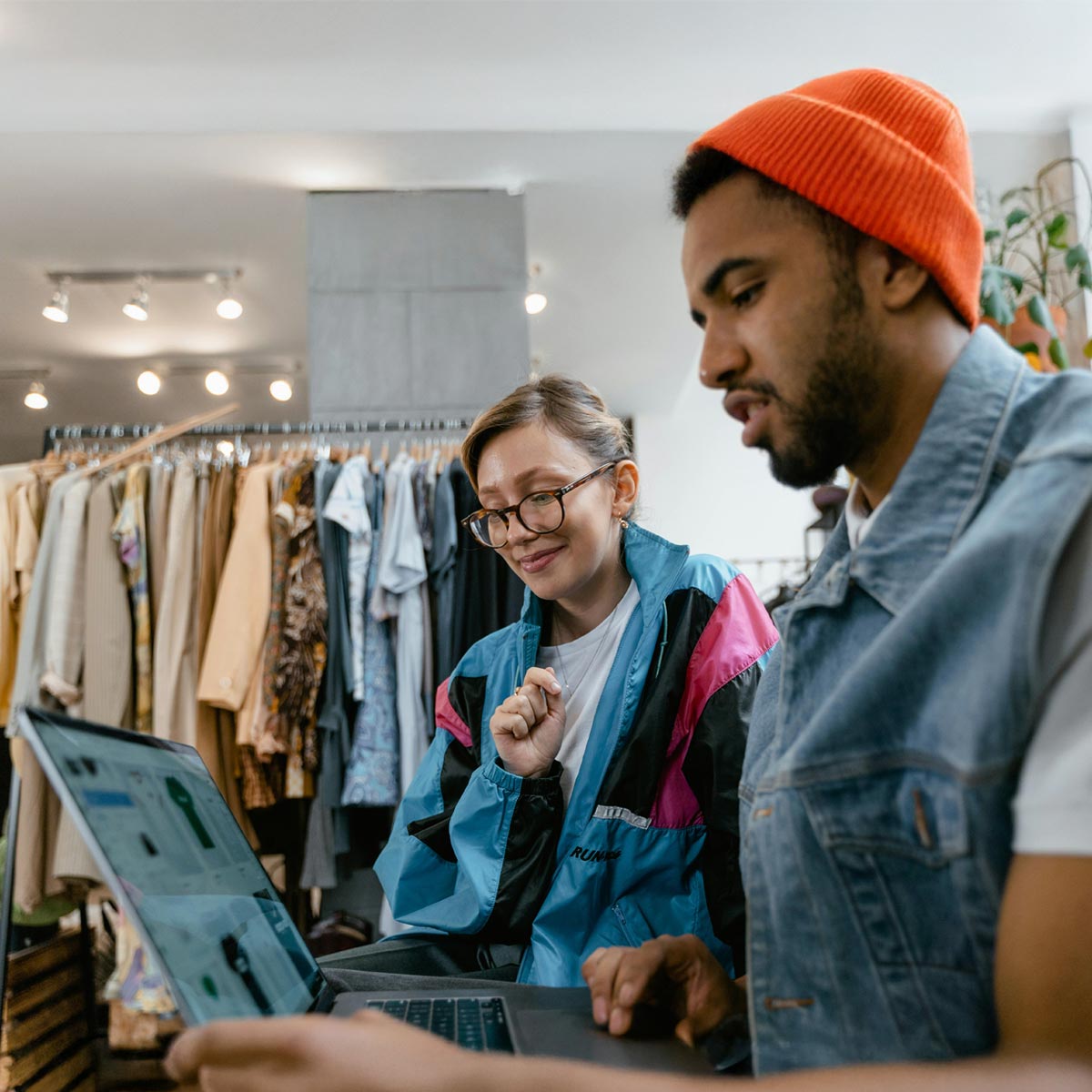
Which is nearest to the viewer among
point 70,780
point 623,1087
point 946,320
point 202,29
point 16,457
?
point 623,1087

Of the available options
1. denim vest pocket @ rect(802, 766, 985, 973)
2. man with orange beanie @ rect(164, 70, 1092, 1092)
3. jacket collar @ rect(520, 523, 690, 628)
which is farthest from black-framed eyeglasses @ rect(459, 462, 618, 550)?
denim vest pocket @ rect(802, 766, 985, 973)

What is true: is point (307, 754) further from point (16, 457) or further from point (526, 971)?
point (16, 457)

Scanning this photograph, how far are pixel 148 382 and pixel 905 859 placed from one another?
5.60m

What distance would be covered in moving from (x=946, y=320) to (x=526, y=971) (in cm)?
87

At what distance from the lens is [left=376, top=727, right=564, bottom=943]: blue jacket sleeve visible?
1.19m

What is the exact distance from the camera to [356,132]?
3287mm

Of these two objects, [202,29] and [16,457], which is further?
[16,457]

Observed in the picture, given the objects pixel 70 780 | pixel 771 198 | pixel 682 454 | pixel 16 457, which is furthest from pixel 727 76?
pixel 16 457

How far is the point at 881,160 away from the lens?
76 cm

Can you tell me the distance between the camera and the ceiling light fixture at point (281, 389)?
5.55 m

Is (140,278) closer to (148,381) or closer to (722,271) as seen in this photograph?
(148,381)

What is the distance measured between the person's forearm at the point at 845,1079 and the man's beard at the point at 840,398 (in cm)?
45

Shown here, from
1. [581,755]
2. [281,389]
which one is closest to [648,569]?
[581,755]

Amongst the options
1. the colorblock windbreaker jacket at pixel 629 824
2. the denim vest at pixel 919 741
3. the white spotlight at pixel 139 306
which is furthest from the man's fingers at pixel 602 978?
the white spotlight at pixel 139 306
